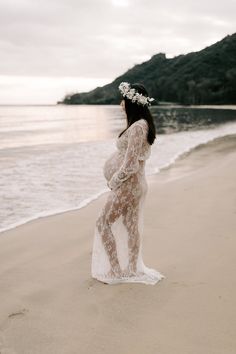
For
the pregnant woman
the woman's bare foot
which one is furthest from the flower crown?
the woman's bare foot

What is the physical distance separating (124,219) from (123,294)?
28.0 inches

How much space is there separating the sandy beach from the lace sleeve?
1096mm

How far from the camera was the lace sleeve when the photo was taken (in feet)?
12.8

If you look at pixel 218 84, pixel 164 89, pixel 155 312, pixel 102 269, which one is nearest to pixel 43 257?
pixel 102 269

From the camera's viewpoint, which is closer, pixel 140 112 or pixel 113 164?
pixel 140 112

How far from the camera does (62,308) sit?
3.81 metres

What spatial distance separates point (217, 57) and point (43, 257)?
15382 centimetres

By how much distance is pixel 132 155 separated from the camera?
393 cm

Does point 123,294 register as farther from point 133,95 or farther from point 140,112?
point 133,95

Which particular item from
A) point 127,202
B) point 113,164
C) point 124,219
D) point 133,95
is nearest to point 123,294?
point 124,219

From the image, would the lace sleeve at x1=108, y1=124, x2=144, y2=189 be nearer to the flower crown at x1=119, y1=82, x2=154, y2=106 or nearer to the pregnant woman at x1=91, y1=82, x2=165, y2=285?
the pregnant woman at x1=91, y1=82, x2=165, y2=285

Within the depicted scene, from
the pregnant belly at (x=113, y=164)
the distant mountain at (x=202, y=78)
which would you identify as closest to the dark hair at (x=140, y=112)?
the pregnant belly at (x=113, y=164)

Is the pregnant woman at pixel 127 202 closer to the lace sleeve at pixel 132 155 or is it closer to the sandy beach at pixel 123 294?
the lace sleeve at pixel 132 155

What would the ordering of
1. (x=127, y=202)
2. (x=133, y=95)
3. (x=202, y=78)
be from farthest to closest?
(x=202, y=78), (x=127, y=202), (x=133, y=95)
